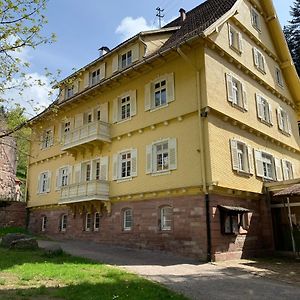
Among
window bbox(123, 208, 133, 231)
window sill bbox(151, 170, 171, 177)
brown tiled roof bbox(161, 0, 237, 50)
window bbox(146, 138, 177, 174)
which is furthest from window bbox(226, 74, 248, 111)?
window bbox(123, 208, 133, 231)

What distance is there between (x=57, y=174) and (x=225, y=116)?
44.4 feet

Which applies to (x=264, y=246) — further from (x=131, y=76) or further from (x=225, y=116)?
(x=131, y=76)

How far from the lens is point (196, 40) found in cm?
1672

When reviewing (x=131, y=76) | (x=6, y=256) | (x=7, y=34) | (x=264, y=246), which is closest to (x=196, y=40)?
(x=131, y=76)

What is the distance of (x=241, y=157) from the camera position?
59.6 ft

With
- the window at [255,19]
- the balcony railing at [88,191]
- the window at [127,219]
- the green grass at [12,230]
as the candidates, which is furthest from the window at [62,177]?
the window at [255,19]

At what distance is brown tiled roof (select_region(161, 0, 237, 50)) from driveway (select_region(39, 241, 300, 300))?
11.0 metres

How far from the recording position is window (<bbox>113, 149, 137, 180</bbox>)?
739 inches

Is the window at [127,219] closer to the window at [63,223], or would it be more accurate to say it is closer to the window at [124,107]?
the window at [124,107]

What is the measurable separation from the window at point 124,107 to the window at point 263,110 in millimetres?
7395

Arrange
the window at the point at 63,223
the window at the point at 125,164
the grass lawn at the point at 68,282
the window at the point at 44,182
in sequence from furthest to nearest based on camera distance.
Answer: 1. the window at the point at 44,182
2. the window at the point at 63,223
3. the window at the point at 125,164
4. the grass lawn at the point at 68,282

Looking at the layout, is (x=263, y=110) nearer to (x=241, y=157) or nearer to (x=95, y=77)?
(x=241, y=157)

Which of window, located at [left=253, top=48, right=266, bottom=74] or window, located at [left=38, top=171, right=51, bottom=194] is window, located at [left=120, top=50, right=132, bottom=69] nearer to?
window, located at [left=253, top=48, right=266, bottom=74]

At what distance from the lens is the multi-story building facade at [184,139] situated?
621 inches
